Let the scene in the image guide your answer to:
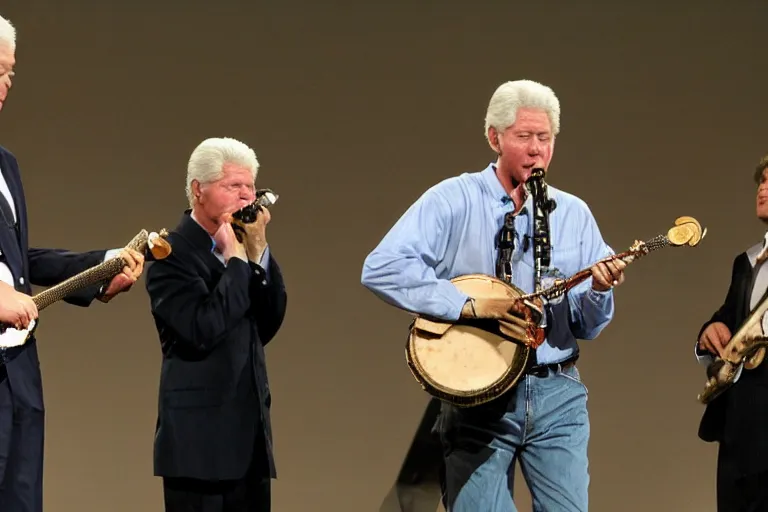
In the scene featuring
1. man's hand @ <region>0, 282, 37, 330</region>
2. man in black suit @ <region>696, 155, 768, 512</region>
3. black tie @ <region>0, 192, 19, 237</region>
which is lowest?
man in black suit @ <region>696, 155, 768, 512</region>

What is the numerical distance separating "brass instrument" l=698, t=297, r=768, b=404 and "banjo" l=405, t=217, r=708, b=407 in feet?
2.49

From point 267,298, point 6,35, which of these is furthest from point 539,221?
point 6,35

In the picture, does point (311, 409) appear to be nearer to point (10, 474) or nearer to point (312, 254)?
point (312, 254)

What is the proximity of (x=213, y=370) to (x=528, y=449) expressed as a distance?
40.8 inches

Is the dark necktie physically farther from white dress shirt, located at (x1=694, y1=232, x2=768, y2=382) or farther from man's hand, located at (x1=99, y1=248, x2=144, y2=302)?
white dress shirt, located at (x1=694, y1=232, x2=768, y2=382)

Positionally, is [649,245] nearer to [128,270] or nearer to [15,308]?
[128,270]

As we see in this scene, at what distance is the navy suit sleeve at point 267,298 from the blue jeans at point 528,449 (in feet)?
2.66

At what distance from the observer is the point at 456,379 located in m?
Answer: 3.35

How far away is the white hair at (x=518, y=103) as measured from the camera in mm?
3545

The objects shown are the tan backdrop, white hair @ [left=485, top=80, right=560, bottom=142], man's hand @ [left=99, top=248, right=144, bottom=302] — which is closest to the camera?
man's hand @ [left=99, top=248, right=144, bottom=302]

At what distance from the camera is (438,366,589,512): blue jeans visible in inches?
133

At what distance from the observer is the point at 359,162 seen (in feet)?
A: 16.8

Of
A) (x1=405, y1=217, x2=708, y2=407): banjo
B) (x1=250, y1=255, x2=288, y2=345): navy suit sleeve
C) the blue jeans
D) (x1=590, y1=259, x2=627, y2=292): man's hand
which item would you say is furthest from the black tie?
(x1=590, y1=259, x2=627, y2=292): man's hand

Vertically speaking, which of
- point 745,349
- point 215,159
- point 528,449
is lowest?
point 528,449
